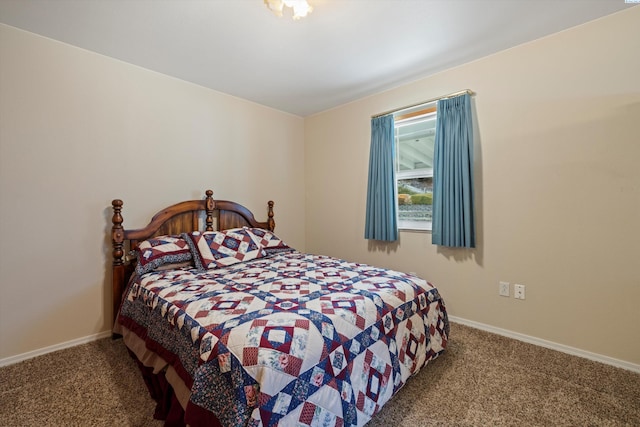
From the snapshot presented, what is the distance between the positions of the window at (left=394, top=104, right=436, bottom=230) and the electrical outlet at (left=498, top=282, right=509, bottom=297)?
811mm

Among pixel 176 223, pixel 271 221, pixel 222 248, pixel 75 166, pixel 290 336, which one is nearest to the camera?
pixel 290 336

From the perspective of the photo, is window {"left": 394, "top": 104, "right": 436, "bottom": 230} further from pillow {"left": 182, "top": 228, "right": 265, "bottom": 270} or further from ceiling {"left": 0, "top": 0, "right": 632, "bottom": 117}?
pillow {"left": 182, "top": 228, "right": 265, "bottom": 270}

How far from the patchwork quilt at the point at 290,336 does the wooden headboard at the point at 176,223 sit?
15.0 inches

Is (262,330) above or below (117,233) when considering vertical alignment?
below

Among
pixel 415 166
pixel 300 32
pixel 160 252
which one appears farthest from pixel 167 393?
pixel 415 166

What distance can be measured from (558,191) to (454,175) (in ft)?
2.44

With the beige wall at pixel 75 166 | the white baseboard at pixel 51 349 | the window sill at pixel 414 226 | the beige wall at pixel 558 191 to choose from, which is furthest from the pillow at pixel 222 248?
the beige wall at pixel 558 191

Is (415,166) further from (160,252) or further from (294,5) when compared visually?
(160,252)

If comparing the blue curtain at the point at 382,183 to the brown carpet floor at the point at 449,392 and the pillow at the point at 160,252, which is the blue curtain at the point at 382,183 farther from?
the pillow at the point at 160,252

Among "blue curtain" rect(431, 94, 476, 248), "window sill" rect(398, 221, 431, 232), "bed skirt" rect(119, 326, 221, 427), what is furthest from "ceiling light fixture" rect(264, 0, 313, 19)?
"window sill" rect(398, 221, 431, 232)

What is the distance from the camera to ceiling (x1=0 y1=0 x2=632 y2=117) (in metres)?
1.81

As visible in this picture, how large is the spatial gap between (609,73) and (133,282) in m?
3.76

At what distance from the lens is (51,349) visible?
83.8 inches

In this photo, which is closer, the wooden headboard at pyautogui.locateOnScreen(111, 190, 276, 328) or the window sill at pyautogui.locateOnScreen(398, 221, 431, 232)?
the wooden headboard at pyautogui.locateOnScreen(111, 190, 276, 328)
